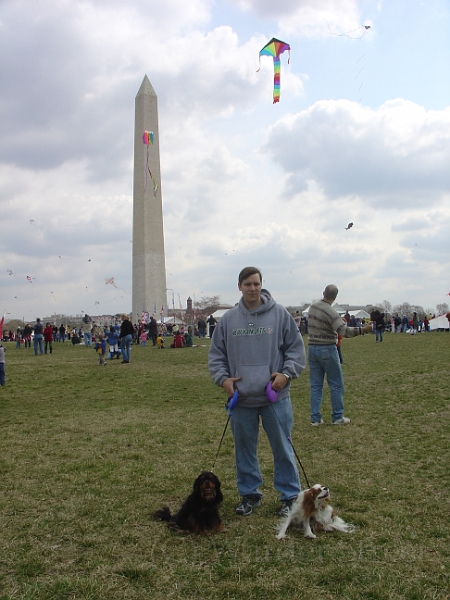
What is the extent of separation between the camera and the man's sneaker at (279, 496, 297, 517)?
368cm

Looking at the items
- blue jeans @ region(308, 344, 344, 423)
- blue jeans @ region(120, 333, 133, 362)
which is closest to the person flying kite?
blue jeans @ region(308, 344, 344, 423)

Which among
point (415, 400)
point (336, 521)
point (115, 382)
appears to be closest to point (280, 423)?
point (336, 521)

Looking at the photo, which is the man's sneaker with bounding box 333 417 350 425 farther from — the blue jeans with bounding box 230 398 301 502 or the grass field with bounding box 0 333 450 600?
the blue jeans with bounding box 230 398 301 502

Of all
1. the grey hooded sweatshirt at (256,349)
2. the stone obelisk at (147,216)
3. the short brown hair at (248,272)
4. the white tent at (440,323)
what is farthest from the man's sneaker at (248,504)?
the stone obelisk at (147,216)

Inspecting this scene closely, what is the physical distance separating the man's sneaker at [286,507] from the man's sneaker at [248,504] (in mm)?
201

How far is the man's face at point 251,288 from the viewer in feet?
12.5

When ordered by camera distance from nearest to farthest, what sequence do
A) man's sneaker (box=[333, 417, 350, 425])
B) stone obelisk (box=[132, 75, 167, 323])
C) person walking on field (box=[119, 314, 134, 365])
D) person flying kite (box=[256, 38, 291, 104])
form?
1. man's sneaker (box=[333, 417, 350, 425])
2. person flying kite (box=[256, 38, 291, 104])
3. person walking on field (box=[119, 314, 134, 365])
4. stone obelisk (box=[132, 75, 167, 323])

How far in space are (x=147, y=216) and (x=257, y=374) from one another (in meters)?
38.0

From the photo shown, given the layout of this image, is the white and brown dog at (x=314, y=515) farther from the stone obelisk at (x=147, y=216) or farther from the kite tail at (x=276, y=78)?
the stone obelisk at (x=147, y=216)

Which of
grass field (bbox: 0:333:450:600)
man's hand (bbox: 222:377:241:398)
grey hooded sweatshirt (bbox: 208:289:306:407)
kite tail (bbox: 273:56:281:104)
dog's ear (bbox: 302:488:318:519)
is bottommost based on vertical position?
grass field (bbox: 0:333:450:600)

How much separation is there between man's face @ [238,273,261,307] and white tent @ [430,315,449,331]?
114 ft

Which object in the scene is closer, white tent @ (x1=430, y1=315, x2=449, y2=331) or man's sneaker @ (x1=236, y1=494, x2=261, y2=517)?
man's sneaker @ (x1=236, y1=494, x2=261, y2=517)

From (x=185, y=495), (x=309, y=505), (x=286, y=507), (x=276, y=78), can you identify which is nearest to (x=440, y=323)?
(x=276, y=78)

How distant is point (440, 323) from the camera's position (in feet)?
118
